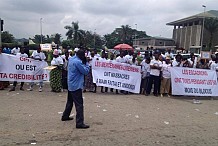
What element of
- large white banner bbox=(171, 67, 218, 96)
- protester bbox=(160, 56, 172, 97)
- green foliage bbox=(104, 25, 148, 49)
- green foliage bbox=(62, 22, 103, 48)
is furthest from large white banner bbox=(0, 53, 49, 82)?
green foliage bbox=(104, 25, 148, 49)

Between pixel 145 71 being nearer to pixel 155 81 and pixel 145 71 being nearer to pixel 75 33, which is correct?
pixel 155 81

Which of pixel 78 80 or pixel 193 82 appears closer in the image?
pixel 78 80

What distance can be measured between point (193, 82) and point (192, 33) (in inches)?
2288

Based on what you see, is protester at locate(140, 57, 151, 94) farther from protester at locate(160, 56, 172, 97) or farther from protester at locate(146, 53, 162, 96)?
protester at locate(160, 56, 172, 97)

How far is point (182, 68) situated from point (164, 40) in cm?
6947

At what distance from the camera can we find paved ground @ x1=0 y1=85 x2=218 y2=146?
18.6 ft

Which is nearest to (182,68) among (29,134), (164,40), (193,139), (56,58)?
(56,58)

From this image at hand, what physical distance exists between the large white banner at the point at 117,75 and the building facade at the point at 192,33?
52.0 m

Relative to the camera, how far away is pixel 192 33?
66.7m

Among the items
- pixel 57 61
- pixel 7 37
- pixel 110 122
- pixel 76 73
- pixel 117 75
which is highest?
pixel 7 37

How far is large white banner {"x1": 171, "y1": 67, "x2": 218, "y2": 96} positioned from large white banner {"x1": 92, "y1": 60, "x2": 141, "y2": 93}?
1.51 m

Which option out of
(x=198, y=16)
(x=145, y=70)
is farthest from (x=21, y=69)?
(x=198, y=16)

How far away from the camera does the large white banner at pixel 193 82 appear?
37.9 feet

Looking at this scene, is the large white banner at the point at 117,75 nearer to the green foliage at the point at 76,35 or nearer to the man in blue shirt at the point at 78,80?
the man in blue shirt at the point at 78,80
